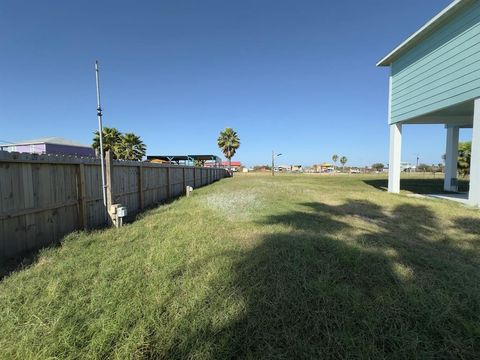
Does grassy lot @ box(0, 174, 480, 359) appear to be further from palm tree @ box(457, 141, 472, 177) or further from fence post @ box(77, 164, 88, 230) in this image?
palm tree @ box(457, 141, 472, 177)

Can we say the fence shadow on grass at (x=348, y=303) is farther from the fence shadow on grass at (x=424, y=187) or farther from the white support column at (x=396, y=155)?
the fence shadow on grass at (x=424, y=187)

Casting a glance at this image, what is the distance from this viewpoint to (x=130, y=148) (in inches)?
1169

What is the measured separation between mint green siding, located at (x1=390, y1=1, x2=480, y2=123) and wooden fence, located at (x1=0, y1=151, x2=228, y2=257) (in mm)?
12304

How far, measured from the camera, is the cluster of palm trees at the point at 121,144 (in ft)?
87.6

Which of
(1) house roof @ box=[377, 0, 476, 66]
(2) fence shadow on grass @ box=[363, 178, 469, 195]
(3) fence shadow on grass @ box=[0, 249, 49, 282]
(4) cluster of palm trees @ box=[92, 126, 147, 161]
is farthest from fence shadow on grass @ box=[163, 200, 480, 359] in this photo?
(4) cluster of palm trees @ box=[92, 126, 147, 161]

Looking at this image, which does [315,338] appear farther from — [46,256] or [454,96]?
[454,96]

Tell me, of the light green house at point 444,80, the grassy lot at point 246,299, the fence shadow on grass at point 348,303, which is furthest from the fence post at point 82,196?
the light green house at point 444,80

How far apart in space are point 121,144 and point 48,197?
26115mm

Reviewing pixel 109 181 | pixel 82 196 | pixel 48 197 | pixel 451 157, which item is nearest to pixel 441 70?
pixel 451 157

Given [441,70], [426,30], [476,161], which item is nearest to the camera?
[476,161]

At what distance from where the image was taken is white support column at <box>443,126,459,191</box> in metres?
14.4

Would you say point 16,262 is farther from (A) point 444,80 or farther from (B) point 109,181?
(A) point 444,80

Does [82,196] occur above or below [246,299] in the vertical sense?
above

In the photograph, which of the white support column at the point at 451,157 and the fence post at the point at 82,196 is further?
the white support column at the point at 451,157
